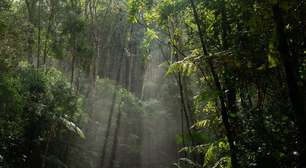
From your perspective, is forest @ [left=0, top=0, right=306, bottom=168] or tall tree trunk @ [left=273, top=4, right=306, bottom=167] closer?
tall tree trunk @ [left=273, top=4, right=306, bottom=167]

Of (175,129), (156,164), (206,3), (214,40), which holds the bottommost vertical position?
(156,164)

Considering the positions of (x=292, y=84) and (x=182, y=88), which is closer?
(x=292, y=84)

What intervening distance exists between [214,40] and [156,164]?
2111 cm

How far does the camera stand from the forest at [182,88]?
4.71 metres

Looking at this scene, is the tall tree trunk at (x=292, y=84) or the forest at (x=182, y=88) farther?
the forest at (x=182, y=88)

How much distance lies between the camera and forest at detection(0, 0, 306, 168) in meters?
4.71

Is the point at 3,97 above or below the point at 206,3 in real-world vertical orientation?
below

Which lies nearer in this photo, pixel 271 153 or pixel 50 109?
pixel 271 153

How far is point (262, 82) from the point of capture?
5570 millimetres

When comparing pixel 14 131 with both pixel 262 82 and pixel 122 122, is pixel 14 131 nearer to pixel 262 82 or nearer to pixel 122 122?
pixel 262 82

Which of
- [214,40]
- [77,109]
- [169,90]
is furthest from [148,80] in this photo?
[214,40]

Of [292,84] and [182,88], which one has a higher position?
[182,88]

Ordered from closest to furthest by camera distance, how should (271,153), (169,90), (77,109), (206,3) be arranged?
(271,153) < (206,3) < (77,109) < (169,90)

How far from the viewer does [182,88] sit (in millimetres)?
11375
